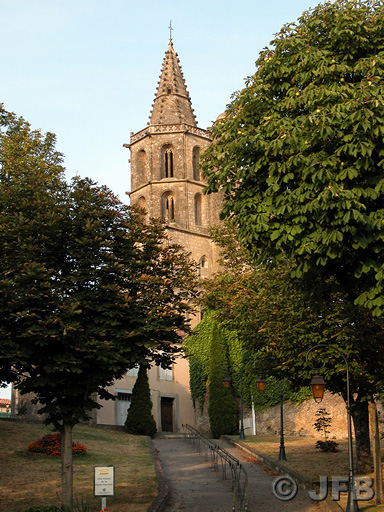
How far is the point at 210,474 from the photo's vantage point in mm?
20391

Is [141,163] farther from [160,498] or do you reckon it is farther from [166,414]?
[160,498]

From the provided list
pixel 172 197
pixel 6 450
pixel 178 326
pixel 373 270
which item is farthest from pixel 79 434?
pixel 172 197

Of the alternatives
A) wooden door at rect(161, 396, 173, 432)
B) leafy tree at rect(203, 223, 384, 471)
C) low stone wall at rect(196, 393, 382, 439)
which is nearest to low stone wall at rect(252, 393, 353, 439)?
low stone wall at rect(196, 393, 382, 439)

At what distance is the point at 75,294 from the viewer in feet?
47.4

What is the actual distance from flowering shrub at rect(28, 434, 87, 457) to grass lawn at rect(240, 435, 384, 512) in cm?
693

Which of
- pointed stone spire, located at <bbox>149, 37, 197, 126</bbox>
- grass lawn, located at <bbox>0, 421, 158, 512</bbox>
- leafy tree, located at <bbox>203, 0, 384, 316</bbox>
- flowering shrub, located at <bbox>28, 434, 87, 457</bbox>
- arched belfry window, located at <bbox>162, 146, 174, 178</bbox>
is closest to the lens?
leafy tree, located at <bbox>203, 0, 384, 316</bbox>

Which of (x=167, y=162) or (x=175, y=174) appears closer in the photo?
(x=175, y=174)

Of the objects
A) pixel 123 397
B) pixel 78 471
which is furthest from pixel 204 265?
pixel 78 471

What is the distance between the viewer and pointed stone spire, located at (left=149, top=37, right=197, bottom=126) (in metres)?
60.9

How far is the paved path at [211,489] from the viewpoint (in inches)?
596

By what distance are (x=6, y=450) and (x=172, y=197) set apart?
1492 inches

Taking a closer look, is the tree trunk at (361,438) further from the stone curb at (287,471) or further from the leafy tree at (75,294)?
the leafy tree at (75,294)

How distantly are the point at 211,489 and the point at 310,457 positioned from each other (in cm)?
664

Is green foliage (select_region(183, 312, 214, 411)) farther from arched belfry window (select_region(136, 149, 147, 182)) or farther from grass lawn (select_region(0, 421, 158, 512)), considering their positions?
arched belfry window (select_region(136, 149, 147, 182))
